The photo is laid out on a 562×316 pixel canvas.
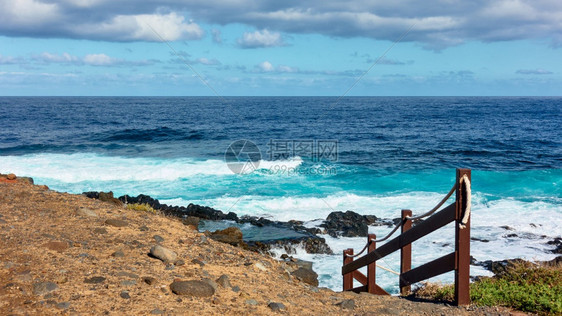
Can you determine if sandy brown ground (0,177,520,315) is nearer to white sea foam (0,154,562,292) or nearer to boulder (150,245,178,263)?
boulder (150,245,178,263)

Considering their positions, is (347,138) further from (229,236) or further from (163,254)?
(163,254)

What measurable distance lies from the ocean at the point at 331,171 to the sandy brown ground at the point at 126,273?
4.97 m

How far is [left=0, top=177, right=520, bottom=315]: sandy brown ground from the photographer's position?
15.3ft

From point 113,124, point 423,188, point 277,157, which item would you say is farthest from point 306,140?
point 113,124

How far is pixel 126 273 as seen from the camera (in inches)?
211

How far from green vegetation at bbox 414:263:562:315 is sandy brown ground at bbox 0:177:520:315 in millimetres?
338

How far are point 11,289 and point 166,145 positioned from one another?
35.1 m

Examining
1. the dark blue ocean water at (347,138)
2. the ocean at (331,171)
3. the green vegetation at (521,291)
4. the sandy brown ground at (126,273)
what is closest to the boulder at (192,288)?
the sandy brown ground at (126,273)

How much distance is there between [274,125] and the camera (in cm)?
5481

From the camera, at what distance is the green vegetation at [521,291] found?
495 centimetres

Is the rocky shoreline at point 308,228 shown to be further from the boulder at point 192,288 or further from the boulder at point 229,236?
the boulder at point 192,288

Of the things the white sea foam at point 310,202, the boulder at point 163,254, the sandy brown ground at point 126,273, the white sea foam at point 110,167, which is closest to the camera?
the sandy brown ground at point 126,273

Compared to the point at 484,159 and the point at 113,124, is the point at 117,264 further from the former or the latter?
the point at 113,124

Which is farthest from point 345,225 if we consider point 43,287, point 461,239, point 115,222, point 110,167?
point 110,167
